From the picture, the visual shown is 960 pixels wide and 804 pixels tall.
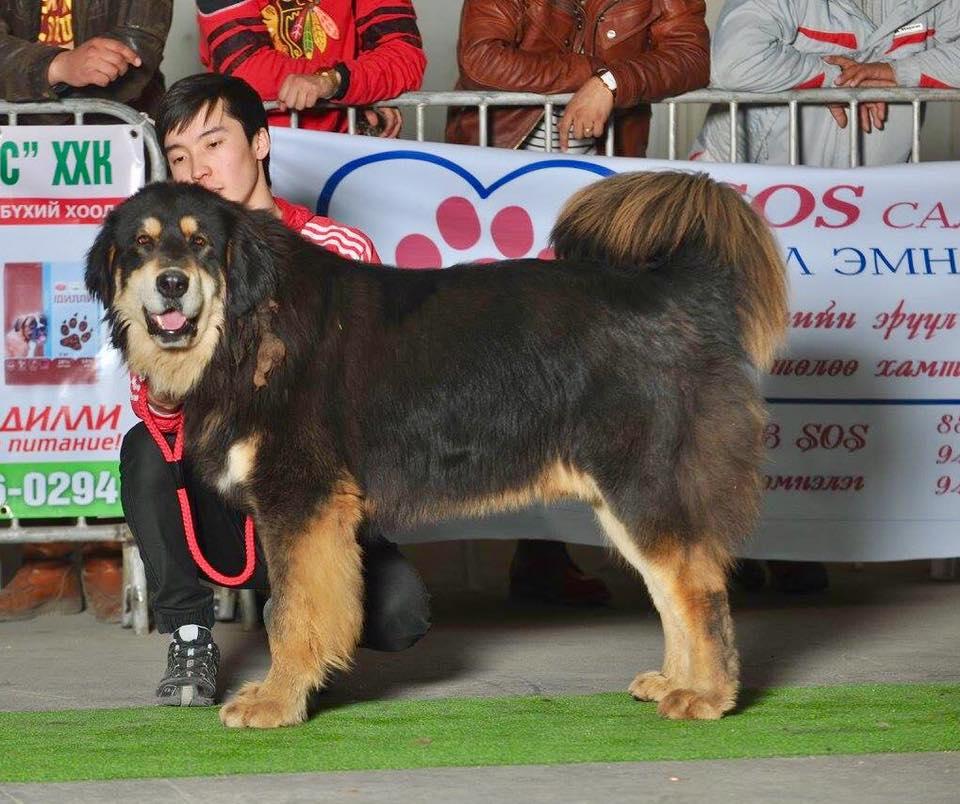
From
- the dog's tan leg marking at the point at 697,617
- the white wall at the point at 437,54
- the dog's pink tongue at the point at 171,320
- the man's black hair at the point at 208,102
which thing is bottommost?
the dog's tan leg marking at the point at 697,617

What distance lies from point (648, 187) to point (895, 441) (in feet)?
6.62

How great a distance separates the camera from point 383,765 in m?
3.41

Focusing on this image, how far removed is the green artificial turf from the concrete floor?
0.32ft

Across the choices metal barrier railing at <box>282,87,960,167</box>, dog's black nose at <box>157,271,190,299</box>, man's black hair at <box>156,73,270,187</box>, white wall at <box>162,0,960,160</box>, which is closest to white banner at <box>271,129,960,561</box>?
metal barrier railing at <box>282,87,960,167</box>

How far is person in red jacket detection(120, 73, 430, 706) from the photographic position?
13.8 ft

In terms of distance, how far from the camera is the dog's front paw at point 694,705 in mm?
3846

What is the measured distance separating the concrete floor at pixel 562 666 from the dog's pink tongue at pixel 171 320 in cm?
110

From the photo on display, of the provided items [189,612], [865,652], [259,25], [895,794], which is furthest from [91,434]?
[895,794]

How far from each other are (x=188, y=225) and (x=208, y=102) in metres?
0.74

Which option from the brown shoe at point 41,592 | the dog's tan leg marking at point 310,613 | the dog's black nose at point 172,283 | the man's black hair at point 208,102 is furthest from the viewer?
the brown shoe at point 41,592

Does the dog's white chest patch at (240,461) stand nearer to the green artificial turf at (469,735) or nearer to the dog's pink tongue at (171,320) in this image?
the dog's pink tongue at (171,320)

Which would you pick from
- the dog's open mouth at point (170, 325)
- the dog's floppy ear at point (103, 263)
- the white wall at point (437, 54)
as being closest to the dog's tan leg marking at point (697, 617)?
the dog's open mouth at point (170, 325)

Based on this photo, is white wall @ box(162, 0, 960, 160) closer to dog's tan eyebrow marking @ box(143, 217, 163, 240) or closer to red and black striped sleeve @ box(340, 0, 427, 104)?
red and black striped sleeve @ box(340, 0, 427, 104)

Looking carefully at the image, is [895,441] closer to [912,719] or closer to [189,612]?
[912,719]
